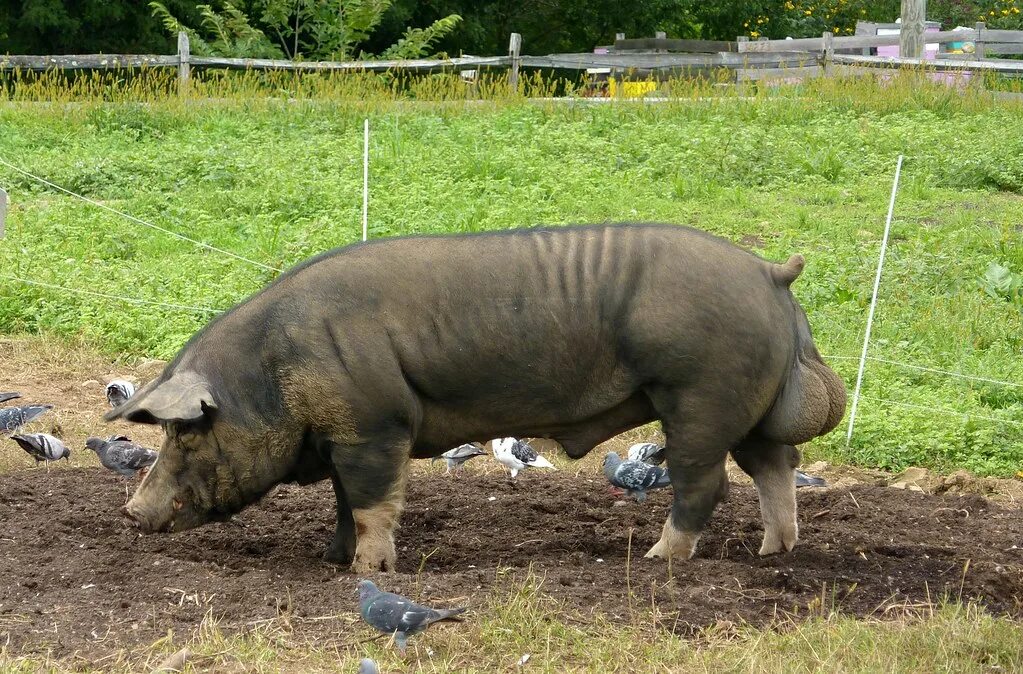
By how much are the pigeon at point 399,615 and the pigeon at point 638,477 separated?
2.33 m

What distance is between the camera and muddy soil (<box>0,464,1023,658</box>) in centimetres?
513

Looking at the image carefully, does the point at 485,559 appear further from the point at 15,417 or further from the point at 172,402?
the point at 15,417

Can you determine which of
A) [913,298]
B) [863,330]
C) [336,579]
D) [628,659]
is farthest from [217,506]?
[913,298]

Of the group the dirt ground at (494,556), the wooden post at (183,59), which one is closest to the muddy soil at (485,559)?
the dirt ground at (494,556)

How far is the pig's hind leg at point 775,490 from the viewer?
6.11 meters

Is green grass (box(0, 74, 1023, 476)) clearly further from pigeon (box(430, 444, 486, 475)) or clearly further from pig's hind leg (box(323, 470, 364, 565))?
pig's hind leg (box(323, 470, 364, 565))

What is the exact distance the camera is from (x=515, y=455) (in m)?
7.73

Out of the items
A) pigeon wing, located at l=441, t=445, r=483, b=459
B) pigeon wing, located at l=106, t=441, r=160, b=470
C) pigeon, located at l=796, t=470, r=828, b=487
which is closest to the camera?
pigeon wing, located at l=106, t=441, r=160, b=470

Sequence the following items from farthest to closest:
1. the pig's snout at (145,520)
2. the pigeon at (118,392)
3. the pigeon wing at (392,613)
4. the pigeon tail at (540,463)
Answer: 1. the pigeon at (118,392)
2. the pigeon tail at (540,463)
3. the pig's snout at (145,520)
4. the pigeon wing at (392,613)

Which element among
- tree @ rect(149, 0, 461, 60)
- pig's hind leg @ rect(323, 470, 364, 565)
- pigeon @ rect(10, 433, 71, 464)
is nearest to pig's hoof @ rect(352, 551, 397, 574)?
pig's hind leg @ rect(323, 470, 364, 565)

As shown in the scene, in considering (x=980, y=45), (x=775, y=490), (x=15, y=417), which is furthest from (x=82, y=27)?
(x=775, y=490)

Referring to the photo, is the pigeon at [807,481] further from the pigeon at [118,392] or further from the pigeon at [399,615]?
the pigeon at [118,392]

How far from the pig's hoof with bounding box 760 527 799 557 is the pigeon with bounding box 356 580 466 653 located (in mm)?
1944

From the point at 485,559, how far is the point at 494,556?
0.06 metres
